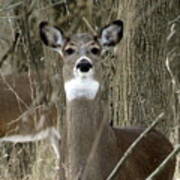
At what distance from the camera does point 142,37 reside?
830 cm

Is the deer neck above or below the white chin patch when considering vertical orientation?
below

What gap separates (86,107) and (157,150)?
2.98 feet

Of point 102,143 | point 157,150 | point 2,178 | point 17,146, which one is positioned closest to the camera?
point 102,143

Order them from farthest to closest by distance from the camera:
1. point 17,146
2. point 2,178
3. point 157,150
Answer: point 17,146 → point 2,178 → point 157,150

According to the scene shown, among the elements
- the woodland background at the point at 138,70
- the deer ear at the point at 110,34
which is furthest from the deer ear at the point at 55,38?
the woodland background at the point at 138,70

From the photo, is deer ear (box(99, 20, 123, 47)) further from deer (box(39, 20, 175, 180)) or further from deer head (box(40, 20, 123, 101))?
deer (box(39, 20, 175, 180))

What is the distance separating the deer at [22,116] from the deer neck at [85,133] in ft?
10.9

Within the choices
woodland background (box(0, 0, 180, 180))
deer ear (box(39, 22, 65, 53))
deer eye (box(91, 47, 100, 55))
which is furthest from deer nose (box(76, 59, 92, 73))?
woodland background (box(0, 0, 180, 180))

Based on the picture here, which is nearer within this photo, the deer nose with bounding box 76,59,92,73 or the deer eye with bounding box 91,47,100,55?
the deer nose with bounding box 76,59,92,73

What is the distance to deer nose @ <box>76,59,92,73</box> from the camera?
5488 millimetres

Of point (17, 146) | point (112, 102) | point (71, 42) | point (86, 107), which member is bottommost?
point (17, 146)

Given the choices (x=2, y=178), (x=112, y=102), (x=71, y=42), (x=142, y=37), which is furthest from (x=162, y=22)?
(x=71, y=42)

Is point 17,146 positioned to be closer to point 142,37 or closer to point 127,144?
point 142,37

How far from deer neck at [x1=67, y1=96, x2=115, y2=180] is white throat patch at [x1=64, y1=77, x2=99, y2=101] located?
3cm
